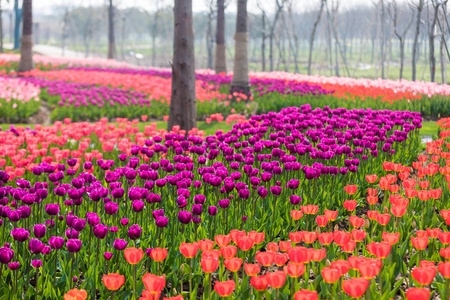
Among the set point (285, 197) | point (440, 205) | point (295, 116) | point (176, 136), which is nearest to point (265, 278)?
A: point (285, 197)

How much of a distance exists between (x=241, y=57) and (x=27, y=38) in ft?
30.4

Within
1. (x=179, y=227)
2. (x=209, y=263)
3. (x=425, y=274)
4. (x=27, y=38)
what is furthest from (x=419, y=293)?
(x=27, y=38)

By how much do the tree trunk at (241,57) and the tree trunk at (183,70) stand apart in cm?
504

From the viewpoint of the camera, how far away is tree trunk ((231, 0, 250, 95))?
13234 mm

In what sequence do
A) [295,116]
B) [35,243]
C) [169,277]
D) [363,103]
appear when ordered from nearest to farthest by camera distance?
[35,243], [169,277], [295,116], [363,103]

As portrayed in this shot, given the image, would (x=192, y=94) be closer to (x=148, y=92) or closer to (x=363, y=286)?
(x=148, y=92)

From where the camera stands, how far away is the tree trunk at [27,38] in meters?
16.6

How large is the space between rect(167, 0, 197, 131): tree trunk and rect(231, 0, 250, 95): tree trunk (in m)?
5.04

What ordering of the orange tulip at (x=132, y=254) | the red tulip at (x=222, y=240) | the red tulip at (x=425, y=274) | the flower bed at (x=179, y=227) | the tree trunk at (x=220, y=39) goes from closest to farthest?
the red tulip at (x=425, y=274)
the orange tulip at (x=132, y=254)
the flower bed at (x=179, y=227)
the red tulip at (x=222, y=240)
the tree trunk at (x=220, y=39)

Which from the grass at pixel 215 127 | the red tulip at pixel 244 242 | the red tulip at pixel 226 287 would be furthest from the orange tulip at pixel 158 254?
the grass at pixel 215 127

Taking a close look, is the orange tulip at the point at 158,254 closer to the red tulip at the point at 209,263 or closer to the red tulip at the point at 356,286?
the red tulip at the point at 209,263

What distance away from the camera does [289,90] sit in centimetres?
1333

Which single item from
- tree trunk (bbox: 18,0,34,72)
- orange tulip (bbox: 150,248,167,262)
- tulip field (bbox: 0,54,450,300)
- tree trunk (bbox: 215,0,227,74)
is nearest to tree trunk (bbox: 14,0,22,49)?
tree trunk (bbox: 18,0,34,72)

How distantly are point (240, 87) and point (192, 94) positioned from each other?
204 inches
